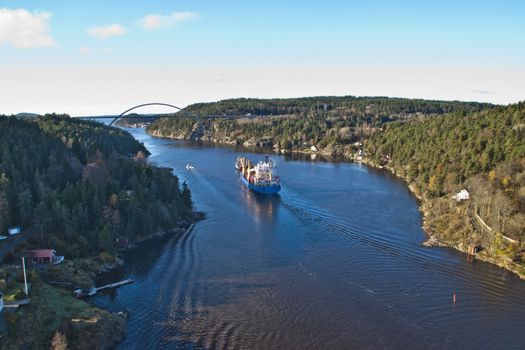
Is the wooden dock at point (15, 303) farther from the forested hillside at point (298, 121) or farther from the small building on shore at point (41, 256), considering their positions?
the forested hillside at point (298, 121)

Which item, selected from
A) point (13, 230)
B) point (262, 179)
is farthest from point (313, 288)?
point (262, 179)

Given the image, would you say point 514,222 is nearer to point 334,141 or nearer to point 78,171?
point 78,171

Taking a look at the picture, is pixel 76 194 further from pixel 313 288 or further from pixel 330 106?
pixel 330 106

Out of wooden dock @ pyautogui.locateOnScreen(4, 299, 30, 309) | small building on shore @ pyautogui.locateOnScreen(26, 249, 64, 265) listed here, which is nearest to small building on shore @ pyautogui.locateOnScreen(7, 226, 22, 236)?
small building on shore @ pyautogui.locateOnScreen(26, 249, 64, 265)

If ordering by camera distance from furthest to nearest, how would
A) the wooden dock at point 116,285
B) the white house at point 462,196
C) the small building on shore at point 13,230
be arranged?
the white house at point 462,196, the small building on shore at point 13,230, the wooden dock at point 116,285

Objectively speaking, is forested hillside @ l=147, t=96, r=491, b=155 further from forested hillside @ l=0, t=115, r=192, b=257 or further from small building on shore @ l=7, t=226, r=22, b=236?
small building on shore @ l=7, t=226, r=22, b=236

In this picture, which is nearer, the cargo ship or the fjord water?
the fjord water

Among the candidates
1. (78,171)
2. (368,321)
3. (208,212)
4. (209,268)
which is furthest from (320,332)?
(78,171)

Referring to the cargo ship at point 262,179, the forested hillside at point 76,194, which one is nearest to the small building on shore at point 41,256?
the forested hillside at point 76,194
